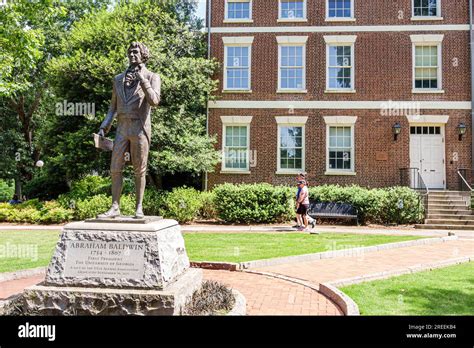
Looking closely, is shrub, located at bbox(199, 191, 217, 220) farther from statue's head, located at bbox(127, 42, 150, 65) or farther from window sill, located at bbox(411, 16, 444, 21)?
window sill, located at bbox(411, 16, 444, 21)

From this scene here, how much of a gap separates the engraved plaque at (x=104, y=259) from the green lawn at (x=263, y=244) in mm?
3659

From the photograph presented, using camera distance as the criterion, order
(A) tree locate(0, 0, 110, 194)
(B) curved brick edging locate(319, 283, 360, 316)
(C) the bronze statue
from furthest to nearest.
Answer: (A) tree locate(0, 0, 110, 194) → (C) the bronze statue → (B) curved brick edging locate(319, 283, 360, 316)

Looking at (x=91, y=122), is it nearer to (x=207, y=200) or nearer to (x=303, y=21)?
(x=207, y=200)

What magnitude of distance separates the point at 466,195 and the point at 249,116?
10.7m

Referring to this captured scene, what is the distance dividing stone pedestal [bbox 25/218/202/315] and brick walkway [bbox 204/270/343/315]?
115cm

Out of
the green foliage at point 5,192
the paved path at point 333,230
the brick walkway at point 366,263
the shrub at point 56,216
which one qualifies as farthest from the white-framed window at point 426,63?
the green foliage at point 5,192

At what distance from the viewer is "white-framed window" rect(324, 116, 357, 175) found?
1950 centimetres

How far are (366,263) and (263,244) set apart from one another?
9.73ft

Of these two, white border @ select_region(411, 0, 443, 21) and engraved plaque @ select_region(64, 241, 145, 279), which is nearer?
engraved plaque @ select_region(64, 241, 145, 279)

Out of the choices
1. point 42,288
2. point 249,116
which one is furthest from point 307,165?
point 42,288

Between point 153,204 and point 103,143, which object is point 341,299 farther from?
point 153,204

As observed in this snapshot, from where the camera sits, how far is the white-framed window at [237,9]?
67.5 feet

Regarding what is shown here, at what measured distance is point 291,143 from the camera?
1988cm
